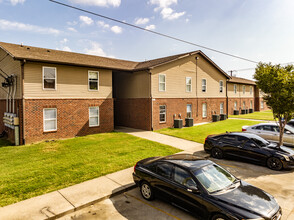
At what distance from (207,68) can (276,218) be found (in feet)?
76.7

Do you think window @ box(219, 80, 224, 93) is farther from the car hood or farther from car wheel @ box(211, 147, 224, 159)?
the car hood

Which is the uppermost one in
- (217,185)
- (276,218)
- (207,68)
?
(207,68)

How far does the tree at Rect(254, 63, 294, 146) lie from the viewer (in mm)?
10688

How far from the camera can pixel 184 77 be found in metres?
22.8

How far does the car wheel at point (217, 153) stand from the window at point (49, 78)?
12633 mm

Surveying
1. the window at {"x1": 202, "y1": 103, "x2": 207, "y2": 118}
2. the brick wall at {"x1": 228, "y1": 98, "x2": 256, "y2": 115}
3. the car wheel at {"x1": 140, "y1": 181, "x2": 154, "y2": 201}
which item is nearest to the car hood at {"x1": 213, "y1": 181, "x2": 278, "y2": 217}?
the car wheel at {"x1": 140, "y1": 181, "x2": 154, "y2": 201}

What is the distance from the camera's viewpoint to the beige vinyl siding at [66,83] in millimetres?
14016

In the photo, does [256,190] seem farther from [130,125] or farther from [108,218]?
[130,125]

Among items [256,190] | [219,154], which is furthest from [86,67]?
[256,190]

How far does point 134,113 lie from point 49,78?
9.07 m

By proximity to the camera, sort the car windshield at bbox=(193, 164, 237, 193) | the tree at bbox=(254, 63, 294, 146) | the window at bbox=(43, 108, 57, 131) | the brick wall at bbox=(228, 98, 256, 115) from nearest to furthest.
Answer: the car windshield at bbox=(193, 164, 237, 193) < the tree at bbox=(254, 63, 294, 146) < the window at bbox=(43, 108, 57, 131) < the brick wall at bbox=(228, 98, 256, 115)

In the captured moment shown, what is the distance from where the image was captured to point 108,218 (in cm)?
554

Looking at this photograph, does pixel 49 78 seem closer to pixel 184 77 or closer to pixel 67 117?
pixel 67 117

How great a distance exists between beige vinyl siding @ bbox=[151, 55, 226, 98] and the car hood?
583 inches
